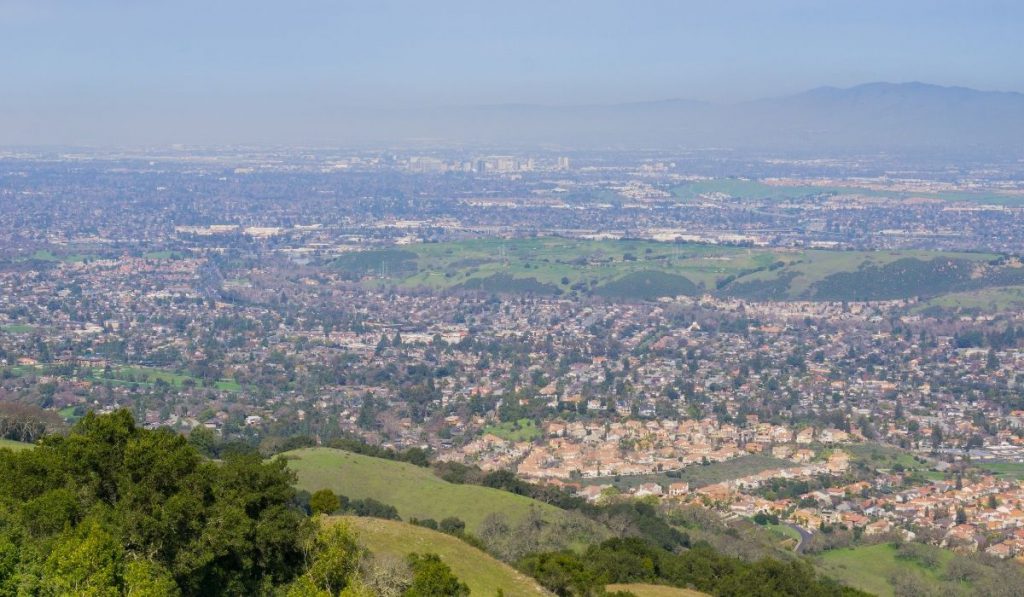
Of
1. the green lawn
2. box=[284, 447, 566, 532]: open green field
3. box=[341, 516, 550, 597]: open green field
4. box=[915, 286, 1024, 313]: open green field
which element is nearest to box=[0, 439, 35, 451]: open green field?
box=[284, 447, 566, 532]: open green field

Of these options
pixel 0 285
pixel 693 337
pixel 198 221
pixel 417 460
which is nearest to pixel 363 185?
pixel 198 221

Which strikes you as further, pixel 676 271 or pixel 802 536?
pixel 676 271

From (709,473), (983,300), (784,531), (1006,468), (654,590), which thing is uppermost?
(654,590)

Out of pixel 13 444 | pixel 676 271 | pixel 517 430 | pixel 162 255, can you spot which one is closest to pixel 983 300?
pixel 676 271

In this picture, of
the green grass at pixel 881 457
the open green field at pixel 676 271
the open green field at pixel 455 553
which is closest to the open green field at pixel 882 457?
the green grass at pixel 881 457

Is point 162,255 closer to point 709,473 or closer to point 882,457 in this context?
point 709,473

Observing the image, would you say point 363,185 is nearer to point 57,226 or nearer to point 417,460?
point 57,226

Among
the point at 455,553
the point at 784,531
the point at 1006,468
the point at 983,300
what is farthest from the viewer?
the point at 983,300

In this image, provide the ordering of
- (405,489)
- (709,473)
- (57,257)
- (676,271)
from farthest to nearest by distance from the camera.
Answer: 1. (57,257)
2. (676,271)
3. (709,473)
4. (405,489)
